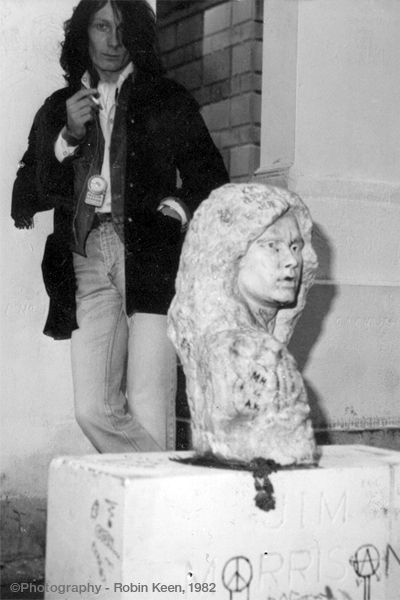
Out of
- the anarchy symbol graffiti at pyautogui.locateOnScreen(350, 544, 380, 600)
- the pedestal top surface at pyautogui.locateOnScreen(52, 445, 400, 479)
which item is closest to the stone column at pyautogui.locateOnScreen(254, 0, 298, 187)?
the pedestal top surface at pyautogui.locateOnScreen(52, 445, 400, 479)

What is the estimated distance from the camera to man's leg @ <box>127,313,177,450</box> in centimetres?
393

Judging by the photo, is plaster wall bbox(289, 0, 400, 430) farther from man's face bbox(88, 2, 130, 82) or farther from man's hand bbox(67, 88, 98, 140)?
man's hand bbox(67, 88, 98, 140)

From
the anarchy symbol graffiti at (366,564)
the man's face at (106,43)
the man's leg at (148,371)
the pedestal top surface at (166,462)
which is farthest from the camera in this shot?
the man's face at (106,43)

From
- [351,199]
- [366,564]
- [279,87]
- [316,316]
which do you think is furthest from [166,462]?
[279,87]

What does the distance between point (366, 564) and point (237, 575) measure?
459 mm

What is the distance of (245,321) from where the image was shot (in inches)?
124

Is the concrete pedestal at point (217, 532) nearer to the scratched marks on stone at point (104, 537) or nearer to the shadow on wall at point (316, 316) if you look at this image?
the scratched marks on stone at point (104, 537)

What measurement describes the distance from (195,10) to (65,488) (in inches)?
119

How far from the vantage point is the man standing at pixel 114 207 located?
156 inches

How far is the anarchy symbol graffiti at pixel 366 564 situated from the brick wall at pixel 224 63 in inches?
→ 90.8

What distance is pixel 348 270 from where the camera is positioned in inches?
183

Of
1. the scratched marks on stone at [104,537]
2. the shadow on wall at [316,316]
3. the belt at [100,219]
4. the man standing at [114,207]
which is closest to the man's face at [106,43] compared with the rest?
the man standing at [114,207]

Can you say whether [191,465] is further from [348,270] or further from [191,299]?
[348,270]

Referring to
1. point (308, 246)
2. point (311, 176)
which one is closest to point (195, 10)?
point (311, 176)
